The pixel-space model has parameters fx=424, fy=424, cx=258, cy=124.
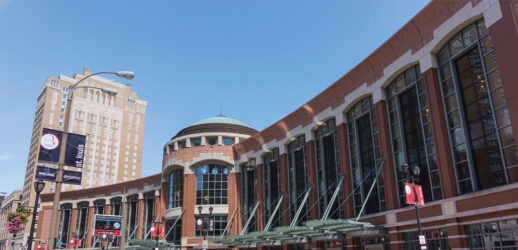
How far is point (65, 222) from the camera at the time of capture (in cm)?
7794

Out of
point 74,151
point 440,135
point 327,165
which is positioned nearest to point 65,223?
point 327,165

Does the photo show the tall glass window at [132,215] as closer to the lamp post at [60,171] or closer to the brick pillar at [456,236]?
the lamp post at [60,171]

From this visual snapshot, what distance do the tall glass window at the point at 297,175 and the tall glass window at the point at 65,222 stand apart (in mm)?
52139

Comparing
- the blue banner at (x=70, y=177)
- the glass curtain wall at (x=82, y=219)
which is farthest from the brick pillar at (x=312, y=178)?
the glass curtain wall at (x=82, y=219)

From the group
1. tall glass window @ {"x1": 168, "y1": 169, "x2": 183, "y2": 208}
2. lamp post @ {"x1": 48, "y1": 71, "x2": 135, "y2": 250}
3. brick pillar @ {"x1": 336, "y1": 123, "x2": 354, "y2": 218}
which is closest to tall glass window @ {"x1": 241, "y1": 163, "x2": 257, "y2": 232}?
tall glass window @ {"x1": 168, "y1": 169, "x2": 183, "y2": 208}

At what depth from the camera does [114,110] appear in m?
156

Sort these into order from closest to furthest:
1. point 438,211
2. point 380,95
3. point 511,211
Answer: point 511,211 → point 438,211 → point 380,95

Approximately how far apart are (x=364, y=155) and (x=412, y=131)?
543 centimetres

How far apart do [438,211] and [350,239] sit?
9.26 m

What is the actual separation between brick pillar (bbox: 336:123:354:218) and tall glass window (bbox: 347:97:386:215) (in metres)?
0.31

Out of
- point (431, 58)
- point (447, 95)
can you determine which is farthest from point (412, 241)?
point (431, 58)

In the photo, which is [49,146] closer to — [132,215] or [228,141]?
[228,141]

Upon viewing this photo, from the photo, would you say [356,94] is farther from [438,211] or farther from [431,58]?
[438,211]

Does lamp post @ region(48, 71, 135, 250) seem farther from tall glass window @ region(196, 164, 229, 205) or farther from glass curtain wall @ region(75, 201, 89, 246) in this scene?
glass curtain wall @ region(75, 201, 89, 246)
